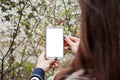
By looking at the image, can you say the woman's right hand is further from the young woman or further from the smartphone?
the young woman

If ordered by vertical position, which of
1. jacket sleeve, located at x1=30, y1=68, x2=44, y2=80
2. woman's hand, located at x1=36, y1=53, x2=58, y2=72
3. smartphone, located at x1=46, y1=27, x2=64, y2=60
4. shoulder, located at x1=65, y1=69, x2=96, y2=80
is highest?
smartphone, located at x1=46, y1=27, x2=64, y2=60

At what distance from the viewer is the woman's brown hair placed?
3.92 feet

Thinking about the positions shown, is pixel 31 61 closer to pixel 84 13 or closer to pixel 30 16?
pixel 30 16

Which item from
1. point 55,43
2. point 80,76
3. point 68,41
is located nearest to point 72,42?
point 68,41

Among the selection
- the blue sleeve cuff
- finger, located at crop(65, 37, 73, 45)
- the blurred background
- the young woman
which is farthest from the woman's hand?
the blurred background

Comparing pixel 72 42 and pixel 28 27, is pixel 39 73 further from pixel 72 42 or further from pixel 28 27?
pixel 28 27

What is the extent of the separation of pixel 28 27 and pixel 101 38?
8.90 ft

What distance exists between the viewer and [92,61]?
1214mm

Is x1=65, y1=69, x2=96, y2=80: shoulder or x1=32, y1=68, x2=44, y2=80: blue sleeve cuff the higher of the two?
x1=65, y1=69, x2=96, y2=80: shoulder

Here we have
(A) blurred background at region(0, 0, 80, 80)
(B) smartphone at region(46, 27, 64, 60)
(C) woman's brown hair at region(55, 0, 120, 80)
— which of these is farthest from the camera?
(A) blurred background at region(0, 0, 80, 80)

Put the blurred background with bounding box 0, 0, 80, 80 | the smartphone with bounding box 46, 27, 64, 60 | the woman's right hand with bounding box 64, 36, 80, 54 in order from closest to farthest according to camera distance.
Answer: the woman's right hand with bounding box 64, 36, 80, 54
the smartphone with bounding box 46, 27, 64, 60
the blurred background with bounding box 0, 0, 80, 80

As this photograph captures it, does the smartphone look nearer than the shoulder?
No

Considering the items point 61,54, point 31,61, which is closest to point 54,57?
point 61,54

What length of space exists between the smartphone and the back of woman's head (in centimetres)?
63
